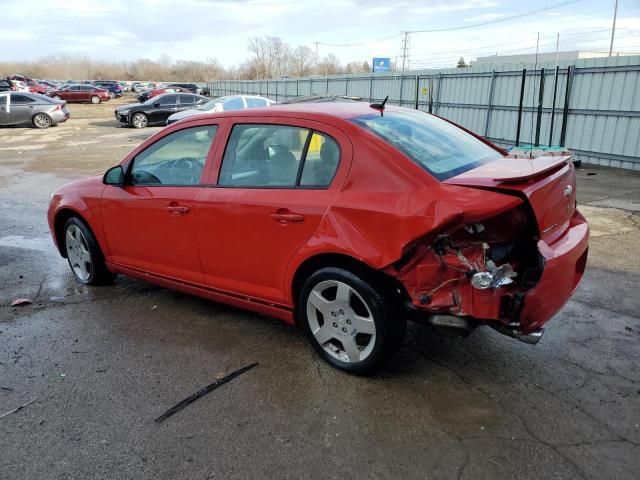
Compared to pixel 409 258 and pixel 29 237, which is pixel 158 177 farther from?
pixel 29 237

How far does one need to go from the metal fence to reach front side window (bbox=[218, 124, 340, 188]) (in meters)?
9.82

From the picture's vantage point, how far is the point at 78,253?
5121 mm

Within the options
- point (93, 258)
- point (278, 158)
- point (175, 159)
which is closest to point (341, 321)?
point (278, 158)

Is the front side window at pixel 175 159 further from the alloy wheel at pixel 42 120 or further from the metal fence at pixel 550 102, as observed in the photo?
the alloy wheel at pixel 42 120

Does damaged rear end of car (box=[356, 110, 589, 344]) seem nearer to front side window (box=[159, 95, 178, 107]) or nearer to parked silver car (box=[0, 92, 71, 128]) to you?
front side window (box=[159, 95, 178, 107])

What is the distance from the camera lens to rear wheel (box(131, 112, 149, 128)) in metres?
24.7

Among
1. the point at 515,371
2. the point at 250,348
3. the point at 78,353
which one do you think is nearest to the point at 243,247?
the point at 250,348

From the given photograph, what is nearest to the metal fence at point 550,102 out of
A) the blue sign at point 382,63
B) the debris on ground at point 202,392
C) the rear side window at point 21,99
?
the debris on ground at point 202,392

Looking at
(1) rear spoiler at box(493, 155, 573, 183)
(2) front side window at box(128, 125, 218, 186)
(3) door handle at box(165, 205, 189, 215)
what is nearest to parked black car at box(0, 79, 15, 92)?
(2) front side window at box(128, 125, 218, 186)

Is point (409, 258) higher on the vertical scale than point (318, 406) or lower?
higher

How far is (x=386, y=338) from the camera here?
3.10 metres

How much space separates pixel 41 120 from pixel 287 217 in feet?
83.1

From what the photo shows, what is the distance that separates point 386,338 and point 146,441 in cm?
145

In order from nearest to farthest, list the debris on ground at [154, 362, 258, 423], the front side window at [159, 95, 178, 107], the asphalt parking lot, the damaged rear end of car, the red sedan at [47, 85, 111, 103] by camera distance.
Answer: the asphalt parking lot, the damaged rear end of car, the debris on ground at [154, 362, 258, 423], the front side window at [159, 95, 178, 107], the red sedan at [47, 85, 111, 103]
